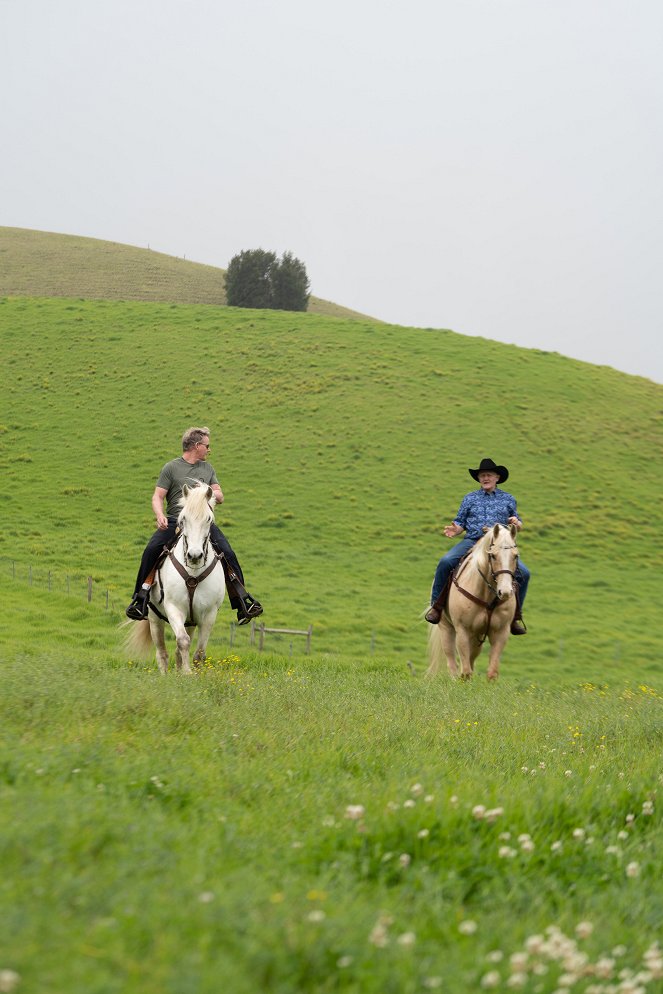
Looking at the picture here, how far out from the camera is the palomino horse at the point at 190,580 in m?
12.1

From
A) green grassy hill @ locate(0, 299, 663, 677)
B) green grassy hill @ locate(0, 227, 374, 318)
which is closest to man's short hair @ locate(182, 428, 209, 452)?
green grassy hill @ locate(0, 299, 663, 677)

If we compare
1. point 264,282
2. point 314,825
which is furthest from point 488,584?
point 264,282

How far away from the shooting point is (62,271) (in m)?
97.6

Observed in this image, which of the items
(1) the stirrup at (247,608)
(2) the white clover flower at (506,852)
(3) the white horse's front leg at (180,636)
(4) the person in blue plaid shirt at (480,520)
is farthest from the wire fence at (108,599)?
(2) the white clover flower at (506,852)

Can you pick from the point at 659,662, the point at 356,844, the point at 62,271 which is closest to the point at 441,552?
the point at 659,662

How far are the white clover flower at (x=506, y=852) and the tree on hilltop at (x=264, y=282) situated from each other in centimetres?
9108

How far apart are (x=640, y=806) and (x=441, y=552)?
36.3 metres

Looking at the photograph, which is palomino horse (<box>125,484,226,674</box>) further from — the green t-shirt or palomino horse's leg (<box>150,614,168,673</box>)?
the green t-shirt

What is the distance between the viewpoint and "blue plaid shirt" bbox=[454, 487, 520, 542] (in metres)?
15.3

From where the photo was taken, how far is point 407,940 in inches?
125

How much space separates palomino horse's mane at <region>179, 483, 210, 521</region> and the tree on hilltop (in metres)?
83.0

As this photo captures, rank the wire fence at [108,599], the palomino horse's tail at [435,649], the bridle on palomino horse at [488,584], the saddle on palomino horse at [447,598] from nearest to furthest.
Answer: the bridle on palomino horse at [488,584]
the saddle on palomino horse at [447,598]
the palomino horse's tail at [435,649]
the wire fence at [108,599]

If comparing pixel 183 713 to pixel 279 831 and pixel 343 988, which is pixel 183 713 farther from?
pixel 343 988

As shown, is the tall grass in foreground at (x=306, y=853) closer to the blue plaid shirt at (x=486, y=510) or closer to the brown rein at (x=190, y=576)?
the brown rein at (x=190, y=576)
